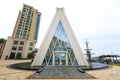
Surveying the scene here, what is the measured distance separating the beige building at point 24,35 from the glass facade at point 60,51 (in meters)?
34.6

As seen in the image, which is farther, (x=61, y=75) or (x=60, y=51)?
(x=60, y=51)

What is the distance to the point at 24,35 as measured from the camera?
53.5 meters

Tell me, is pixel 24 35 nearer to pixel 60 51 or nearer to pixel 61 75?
pixel 60 51

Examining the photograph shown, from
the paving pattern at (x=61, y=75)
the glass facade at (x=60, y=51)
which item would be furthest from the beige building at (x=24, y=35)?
the paving pattern at (x=61, y=75)

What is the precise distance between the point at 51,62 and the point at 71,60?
12.0 ft

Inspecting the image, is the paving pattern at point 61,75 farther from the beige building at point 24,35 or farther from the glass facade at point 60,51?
the beige building at point 24,35

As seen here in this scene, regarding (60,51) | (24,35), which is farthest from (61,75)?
(24,35)

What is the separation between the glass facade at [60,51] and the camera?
15.2 m

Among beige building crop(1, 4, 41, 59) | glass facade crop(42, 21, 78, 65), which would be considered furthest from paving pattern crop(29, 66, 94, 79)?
beige building crop(1, 4, 41, 59)

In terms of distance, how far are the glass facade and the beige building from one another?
34594 mm

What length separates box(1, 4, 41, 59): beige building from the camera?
139 ft

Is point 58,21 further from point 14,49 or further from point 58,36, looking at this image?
point 14,49

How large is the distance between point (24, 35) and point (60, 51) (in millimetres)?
44558

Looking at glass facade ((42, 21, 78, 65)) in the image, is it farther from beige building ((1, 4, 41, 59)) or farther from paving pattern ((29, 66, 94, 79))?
beige building ((1, 4, 41, 59))
